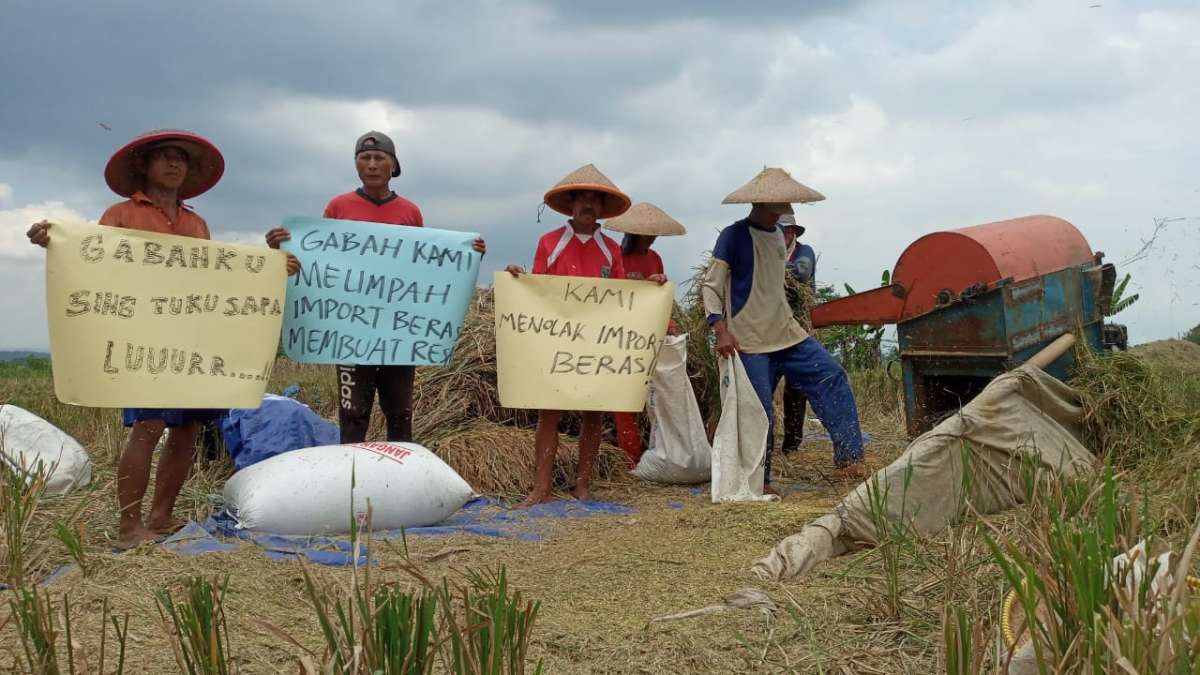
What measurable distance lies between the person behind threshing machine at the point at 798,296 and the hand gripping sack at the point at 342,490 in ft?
9.28

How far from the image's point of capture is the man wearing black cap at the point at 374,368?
16.8 feet

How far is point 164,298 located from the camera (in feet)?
14.1

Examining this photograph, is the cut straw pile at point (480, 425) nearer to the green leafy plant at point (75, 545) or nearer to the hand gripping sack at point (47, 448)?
the hand gripping sack at point (47, 448)

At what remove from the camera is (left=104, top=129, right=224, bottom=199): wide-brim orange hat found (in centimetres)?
418

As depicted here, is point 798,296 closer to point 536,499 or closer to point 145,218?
point 536,499

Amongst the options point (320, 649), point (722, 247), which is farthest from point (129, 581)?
point (722, 247)

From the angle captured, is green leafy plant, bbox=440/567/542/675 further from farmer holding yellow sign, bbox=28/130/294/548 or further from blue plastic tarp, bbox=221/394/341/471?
blue plastic tarp, bbox=221/394/341/471

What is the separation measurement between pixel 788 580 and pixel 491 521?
189 cm

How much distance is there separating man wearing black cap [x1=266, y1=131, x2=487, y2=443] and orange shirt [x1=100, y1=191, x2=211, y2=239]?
2.86ft

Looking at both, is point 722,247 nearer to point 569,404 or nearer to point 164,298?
point 569,404

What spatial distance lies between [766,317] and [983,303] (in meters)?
1.19

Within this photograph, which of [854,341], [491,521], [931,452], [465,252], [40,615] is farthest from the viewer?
[854,341]

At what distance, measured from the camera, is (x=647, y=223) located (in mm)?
6699

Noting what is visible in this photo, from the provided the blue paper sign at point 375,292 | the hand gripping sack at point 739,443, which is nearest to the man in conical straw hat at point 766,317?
the hand gripping sack at point 739,443
